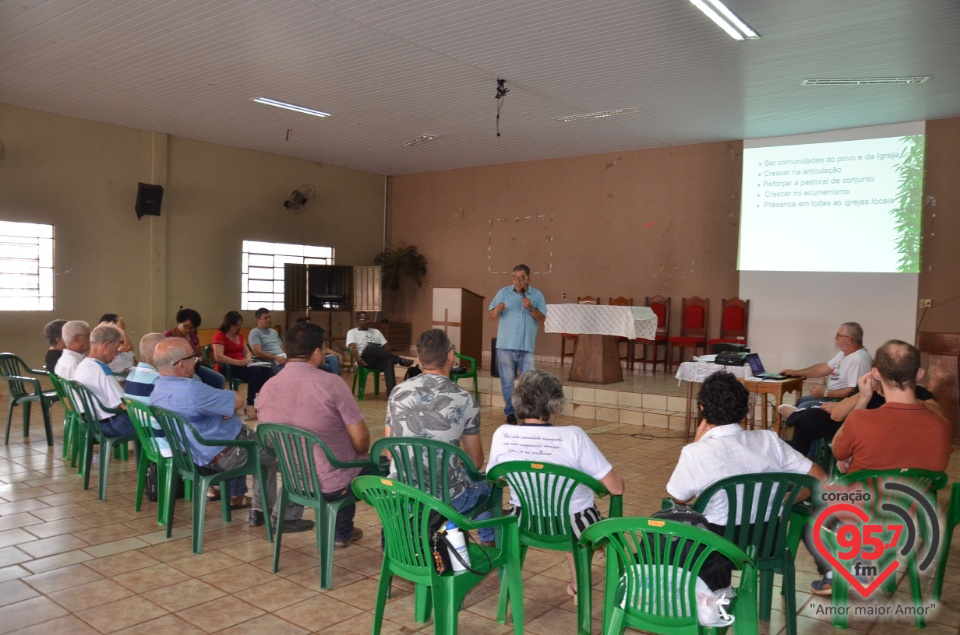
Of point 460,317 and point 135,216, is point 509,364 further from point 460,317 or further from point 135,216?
point 135,216

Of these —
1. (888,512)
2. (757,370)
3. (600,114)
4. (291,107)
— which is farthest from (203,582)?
(600,114)

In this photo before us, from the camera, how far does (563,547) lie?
270 centimetres

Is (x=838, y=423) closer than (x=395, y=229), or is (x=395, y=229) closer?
(x=838, y=423)

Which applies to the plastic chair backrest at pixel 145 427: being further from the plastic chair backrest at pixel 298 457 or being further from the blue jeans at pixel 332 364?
the blue jeans at pixel 332 364

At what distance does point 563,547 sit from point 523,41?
177 inches

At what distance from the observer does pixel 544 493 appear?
265 cm

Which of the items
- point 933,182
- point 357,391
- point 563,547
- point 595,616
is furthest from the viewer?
point 357,391

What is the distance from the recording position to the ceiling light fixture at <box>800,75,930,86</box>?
6.68 meters

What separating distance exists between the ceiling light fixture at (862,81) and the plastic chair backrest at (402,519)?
6.21 meters

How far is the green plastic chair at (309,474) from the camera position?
3.09 metres

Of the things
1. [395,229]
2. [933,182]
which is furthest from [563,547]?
[395,229]

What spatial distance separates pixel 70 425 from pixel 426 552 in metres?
4.03

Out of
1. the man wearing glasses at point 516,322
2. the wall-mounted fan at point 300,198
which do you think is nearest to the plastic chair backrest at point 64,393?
the man wearing glasses at point 516,322

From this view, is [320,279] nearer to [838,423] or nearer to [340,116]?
[340,116]
